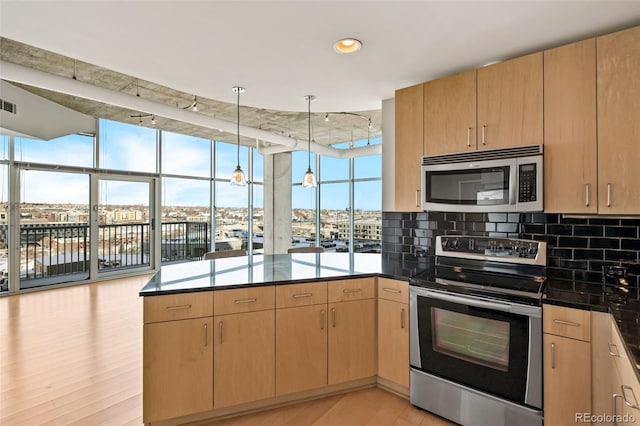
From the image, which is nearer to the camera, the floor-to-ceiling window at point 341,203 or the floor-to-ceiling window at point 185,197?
the floor-to-ceiling window at point 185,197

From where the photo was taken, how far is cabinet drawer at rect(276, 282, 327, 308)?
7.29 ft

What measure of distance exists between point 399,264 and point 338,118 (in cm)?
386

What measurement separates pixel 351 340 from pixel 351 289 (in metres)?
0.38

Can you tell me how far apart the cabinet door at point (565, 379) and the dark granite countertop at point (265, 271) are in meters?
0.92

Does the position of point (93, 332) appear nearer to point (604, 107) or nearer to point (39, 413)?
point (39, 413)

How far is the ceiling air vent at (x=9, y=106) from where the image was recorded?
13.7ft

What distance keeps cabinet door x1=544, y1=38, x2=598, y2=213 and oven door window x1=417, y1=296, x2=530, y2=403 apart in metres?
0.87

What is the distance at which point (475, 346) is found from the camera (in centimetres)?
202

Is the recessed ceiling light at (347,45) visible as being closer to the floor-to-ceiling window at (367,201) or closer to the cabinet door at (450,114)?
the cabinet door at (450,114)

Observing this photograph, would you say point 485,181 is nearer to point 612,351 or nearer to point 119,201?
point 612,351

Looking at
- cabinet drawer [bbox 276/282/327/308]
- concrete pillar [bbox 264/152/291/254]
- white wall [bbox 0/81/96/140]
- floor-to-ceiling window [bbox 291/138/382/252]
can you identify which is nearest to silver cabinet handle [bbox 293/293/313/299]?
cabinet drawer [bbox 276/282/327/308]

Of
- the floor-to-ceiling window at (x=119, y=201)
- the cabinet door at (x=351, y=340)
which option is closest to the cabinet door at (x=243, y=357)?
the cabinet door at (x=351, y=340)

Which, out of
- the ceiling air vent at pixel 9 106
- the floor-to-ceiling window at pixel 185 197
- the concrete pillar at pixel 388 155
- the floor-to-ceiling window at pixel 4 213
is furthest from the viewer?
the floor-to-ceiling window at pixel 185 197

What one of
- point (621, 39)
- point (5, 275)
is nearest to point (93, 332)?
point (5, 275)
